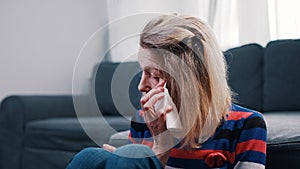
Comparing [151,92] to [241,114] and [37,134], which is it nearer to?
[241,114]

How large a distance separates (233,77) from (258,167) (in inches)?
44.2

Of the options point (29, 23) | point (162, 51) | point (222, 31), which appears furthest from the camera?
point (29, 23)

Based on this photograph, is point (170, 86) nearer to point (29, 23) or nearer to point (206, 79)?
point (206, 79)

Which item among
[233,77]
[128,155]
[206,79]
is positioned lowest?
[233,77]

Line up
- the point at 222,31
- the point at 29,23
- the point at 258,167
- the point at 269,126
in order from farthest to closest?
the point at 29,23 < the point at 222,31 < the point at 269,126 < the point at 258,167

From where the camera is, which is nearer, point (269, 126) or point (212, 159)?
point (212, 159)

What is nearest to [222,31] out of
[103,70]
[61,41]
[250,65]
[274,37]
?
[274,37]

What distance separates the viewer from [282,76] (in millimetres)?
1992

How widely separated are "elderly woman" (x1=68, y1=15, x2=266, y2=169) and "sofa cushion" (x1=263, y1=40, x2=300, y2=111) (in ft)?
3.03

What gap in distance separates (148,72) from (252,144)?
279 millimetres

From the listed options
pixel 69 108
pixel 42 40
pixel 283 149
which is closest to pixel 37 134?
pixel 69 108

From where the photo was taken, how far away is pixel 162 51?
90 centimetres

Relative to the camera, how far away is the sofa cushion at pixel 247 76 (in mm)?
2070

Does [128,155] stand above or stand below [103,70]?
below
